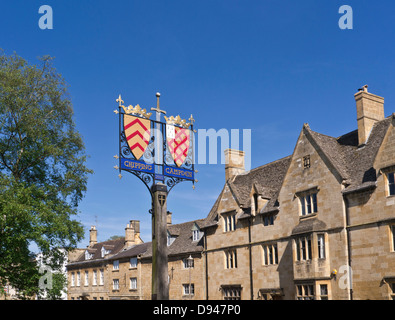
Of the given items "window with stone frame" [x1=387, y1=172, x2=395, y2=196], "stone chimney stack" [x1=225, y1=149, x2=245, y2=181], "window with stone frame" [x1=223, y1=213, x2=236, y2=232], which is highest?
"stone chimney stack" [x1=225, y1=149, x2=245, y2=181]

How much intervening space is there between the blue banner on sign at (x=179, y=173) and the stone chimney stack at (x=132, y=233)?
46.6m

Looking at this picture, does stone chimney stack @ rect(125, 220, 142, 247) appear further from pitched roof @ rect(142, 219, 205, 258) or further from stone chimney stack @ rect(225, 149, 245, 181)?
stone chimney stack @ rect(225, 149, 245, 181)

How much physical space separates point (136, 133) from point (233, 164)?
93.3 feet

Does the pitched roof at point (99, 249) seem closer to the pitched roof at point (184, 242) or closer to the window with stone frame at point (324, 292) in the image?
the pitched roof at point (184, 242)

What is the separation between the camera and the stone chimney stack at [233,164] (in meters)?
45.4

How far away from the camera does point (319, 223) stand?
29.9m

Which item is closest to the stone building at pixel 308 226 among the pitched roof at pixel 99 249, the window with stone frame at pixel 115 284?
the window with stone frame at pixel 115 284

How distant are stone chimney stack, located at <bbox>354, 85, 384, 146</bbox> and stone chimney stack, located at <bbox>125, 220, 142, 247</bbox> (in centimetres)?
3989

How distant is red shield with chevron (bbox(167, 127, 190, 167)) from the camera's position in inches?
731

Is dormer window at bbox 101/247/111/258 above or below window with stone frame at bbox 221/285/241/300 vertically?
above

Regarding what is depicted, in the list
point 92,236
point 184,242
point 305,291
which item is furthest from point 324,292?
point 92,236

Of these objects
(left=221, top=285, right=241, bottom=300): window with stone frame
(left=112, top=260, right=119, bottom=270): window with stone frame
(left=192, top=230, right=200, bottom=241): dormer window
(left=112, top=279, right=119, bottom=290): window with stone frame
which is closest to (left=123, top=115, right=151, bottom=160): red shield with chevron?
(left=221, top=285, right=241, bottom=300): window with stone frame

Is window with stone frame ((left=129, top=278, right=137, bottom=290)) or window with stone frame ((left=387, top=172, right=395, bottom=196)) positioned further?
window with stone frame ((left=129, top=278, right=137, bottom=290))

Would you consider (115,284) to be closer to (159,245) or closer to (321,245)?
(321,245)
